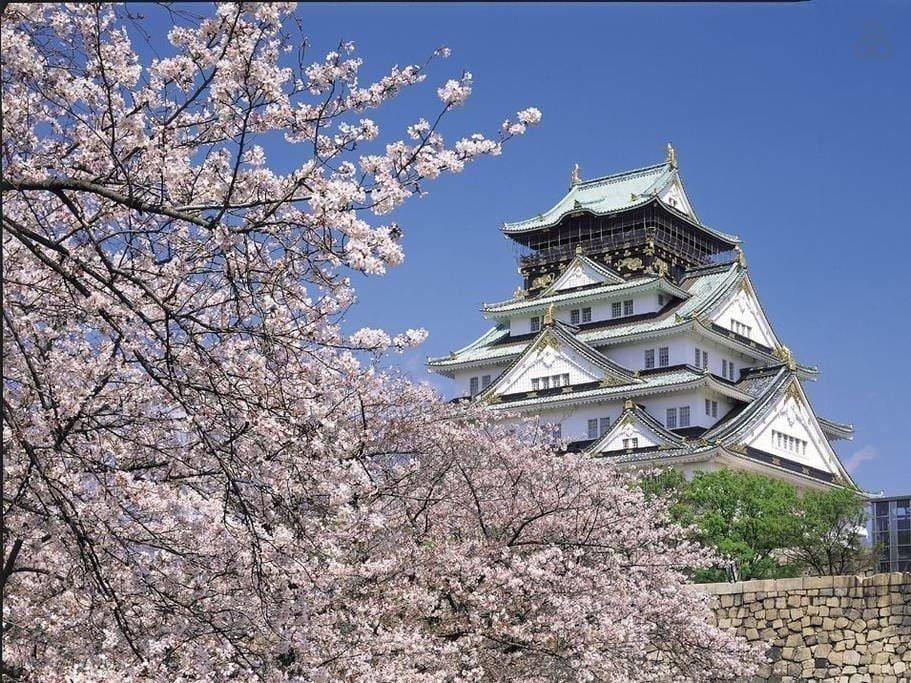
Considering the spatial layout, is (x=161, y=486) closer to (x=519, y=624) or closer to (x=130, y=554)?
(x=130, y=554)

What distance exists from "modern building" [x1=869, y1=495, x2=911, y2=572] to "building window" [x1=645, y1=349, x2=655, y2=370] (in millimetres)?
14121

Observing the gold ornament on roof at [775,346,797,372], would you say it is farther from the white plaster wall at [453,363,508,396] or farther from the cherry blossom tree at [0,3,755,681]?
the cherry blossom tree at [0,3,755,681]

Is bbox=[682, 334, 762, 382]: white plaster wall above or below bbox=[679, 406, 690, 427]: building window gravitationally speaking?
above

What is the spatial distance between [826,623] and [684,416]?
2627cm

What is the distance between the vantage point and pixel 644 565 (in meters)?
18.5

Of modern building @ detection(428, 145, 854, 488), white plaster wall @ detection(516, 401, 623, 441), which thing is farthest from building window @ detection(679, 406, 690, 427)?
white plaster wall @ detection(516, 401, 623, 441)

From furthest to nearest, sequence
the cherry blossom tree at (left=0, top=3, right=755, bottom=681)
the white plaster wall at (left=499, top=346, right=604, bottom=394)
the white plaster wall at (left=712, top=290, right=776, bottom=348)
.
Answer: the white plaster wall at (left=712, top=290, right=776, bottom=348) → the white plaster wall at (left=499, top=346, right=604, bottom=394) → the cherry blossom tree at (left=0, top=3, right=755, bottom=681)

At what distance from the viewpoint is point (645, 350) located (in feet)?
168

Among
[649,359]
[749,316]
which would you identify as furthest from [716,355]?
[749,316]

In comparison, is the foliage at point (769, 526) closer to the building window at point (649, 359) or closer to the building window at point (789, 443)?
the building window at point (789, 443)

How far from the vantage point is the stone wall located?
21.8 metres

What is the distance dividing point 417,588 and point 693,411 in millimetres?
36104

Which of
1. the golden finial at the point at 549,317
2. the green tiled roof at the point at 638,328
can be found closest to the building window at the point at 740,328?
the green tiled roof at the point at 638,328

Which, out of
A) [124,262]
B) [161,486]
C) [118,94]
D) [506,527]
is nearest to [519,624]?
[506,527]
